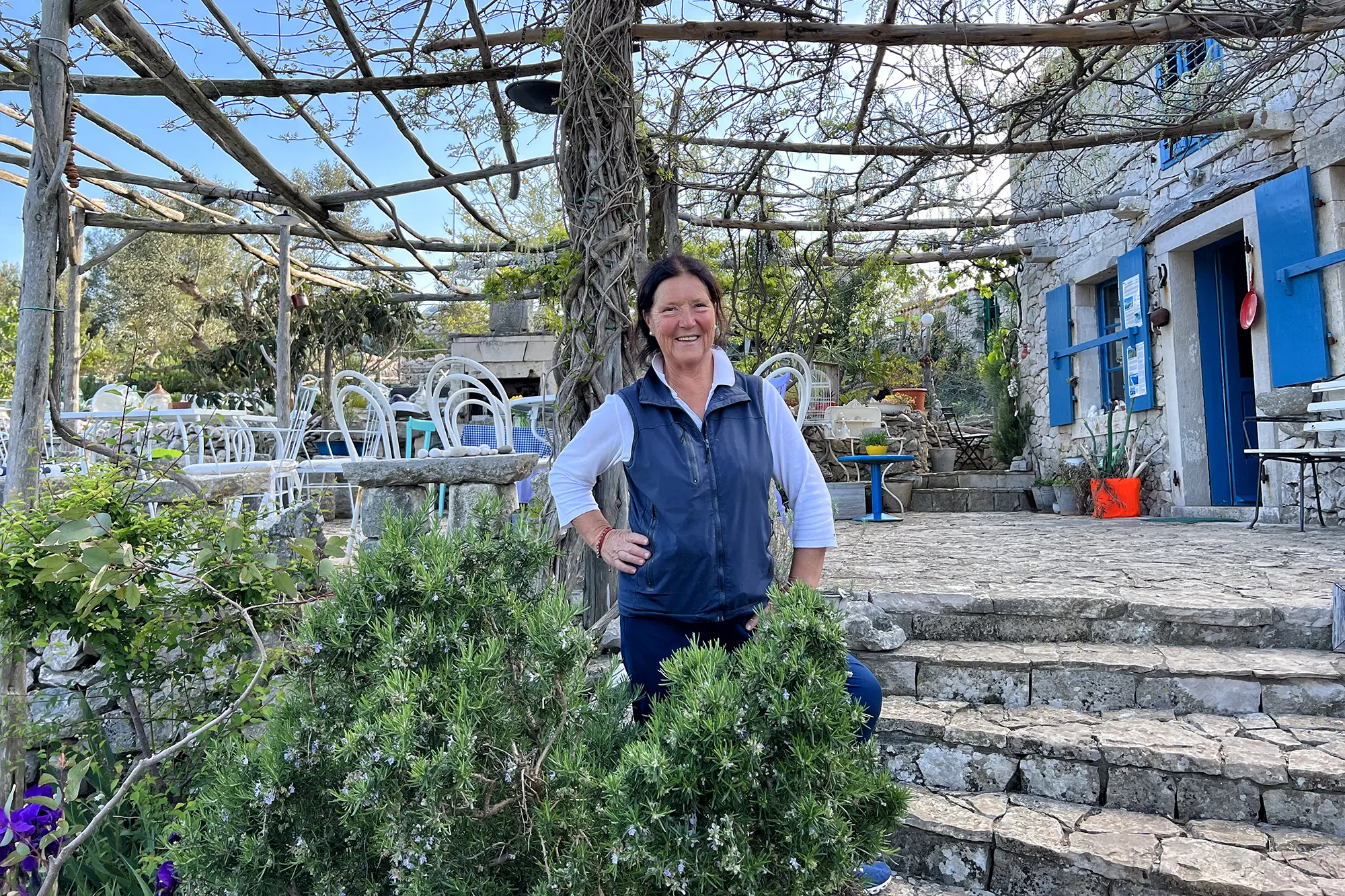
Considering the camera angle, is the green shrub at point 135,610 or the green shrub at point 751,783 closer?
the green shrub at point 751,783

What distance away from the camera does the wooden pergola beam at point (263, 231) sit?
6.84 m

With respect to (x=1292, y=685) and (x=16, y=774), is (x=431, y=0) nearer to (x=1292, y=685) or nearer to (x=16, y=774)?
(x=16, y=774)

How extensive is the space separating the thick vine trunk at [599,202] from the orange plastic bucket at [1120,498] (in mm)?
6249

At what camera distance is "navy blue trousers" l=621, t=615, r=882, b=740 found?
162cm

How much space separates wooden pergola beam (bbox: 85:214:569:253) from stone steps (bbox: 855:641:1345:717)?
4.96 m

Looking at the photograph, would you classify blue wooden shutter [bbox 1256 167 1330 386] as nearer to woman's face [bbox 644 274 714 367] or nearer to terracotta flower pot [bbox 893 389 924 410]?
woman's face [bbox 644 274 714 367]

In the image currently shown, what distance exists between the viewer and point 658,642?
1646 millimetres

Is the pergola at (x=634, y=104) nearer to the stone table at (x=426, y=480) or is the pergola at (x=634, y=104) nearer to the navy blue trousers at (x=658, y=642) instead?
the stone table at (x=426, y=480)

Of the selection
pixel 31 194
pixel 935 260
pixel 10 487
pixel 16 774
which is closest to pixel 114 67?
pixel 31 194

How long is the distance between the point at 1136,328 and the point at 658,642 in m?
7.70

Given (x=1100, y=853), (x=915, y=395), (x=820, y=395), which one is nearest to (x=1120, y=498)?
(x=820, y=395)

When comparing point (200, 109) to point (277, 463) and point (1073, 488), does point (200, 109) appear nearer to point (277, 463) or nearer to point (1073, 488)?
point (277, 463)

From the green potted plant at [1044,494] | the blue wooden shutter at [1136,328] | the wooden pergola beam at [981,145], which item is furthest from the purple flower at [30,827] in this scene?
the green potted plant at [1044,494]

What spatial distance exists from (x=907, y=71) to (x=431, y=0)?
239 cm
